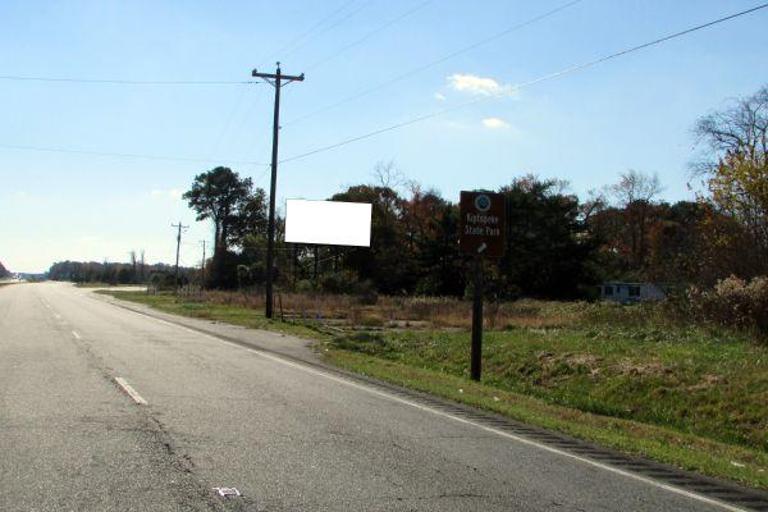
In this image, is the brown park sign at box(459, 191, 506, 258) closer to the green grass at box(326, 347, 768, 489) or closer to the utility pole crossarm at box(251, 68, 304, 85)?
the green grass at box(326, 347, 768, 489)

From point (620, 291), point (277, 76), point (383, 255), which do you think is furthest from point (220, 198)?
point (277, 76)

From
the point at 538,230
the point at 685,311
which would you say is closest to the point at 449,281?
the point at 538,230

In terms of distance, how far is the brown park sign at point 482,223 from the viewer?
17.2 m

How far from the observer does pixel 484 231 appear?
17.3 m

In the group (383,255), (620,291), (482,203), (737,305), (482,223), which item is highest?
(383,255)

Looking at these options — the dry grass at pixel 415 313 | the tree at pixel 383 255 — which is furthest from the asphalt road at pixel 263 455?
the tree at pixel 383 255

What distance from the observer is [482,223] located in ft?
56.9

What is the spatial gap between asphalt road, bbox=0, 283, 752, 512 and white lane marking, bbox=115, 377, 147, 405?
8cm

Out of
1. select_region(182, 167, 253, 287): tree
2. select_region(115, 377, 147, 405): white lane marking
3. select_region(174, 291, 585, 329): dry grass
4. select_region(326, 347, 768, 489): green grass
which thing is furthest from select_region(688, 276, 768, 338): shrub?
select_region(182, 167, 253, 287): tree

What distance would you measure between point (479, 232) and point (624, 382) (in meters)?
4.64

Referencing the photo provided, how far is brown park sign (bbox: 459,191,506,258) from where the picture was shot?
17188mm

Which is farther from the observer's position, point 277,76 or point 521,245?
point 521,245

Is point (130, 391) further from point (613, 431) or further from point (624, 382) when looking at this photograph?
point (624, 382)

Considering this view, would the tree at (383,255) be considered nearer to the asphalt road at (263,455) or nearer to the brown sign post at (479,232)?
the brown sign post at (479,232)
